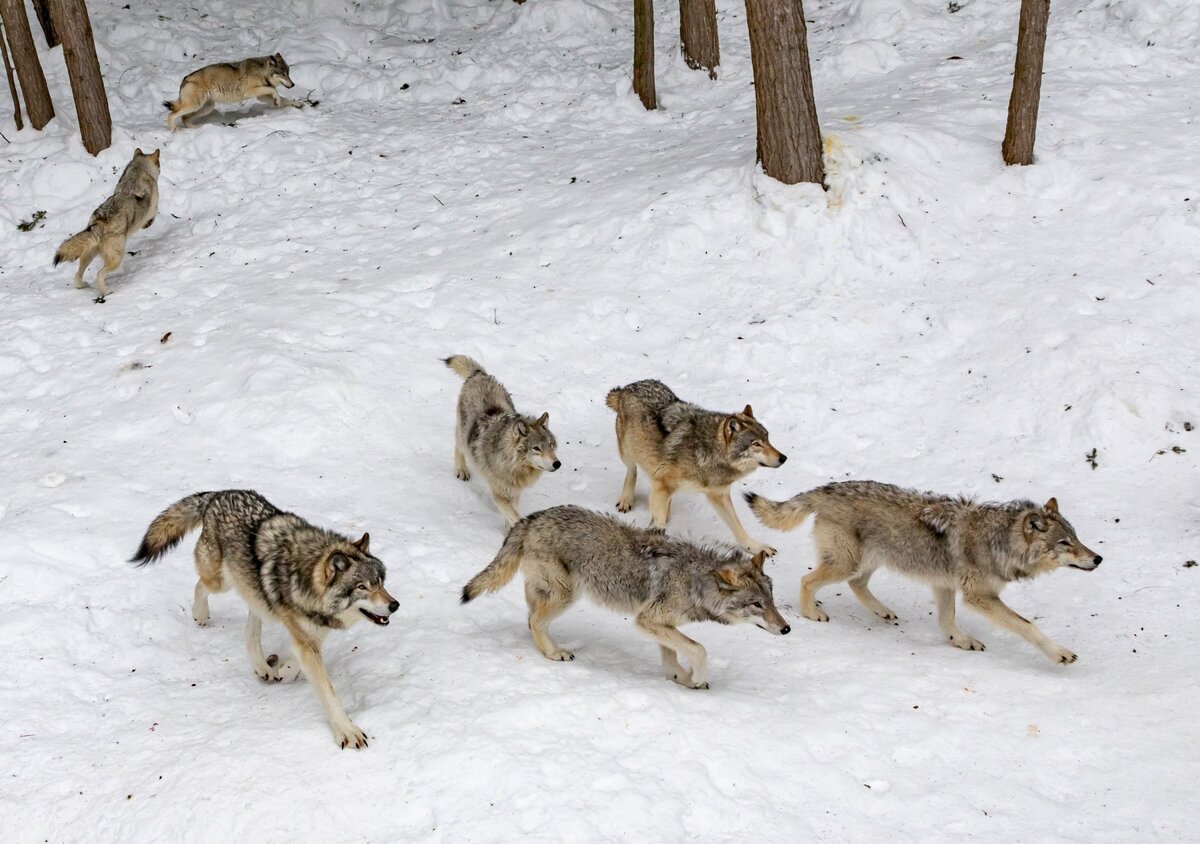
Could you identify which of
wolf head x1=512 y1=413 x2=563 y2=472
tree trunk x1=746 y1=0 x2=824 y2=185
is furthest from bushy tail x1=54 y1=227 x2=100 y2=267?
tree trunk x1=746 y1=0 x2=824 y2=185

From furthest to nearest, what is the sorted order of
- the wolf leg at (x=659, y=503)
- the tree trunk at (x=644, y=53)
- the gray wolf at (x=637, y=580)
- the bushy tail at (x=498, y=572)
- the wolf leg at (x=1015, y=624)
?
the tree trunk at (x=644, y=53) < the wolf leg at (x=659, y=503) < the bushy tail at (x=498, y=572) < the wolf leg at (x=1015, y=624) < the gray wolf at (x=637, y=580)

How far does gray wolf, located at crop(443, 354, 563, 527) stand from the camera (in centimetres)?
974

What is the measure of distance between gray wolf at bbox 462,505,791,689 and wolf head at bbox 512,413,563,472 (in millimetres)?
1669

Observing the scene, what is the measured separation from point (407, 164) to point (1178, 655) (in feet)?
44.0

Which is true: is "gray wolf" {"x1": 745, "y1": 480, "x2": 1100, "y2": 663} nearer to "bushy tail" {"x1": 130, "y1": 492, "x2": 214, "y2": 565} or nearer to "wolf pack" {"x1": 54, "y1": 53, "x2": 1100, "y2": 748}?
"wolf pack" {"x1": 54, "y1": 53, "x2": 1100, "y2": 748}

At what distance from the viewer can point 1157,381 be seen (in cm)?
1048

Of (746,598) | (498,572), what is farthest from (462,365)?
(746,598)

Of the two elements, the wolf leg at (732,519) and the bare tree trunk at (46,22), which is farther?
the bare tree trunk at (46,22)

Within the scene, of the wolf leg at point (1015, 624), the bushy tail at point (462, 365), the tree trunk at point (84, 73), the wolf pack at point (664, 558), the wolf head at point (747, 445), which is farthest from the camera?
the tree trunk at point (84, 73)

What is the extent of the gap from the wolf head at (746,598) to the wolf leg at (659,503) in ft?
8.31

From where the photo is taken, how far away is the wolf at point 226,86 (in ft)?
57.0

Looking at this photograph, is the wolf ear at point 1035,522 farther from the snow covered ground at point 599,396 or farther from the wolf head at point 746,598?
the wolf head at point 746,598

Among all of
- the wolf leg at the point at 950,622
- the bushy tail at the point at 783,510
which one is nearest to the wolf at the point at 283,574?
the bushy tail at the point at 783,510

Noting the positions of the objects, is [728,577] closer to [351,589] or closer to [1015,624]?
[1015,624]
